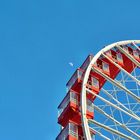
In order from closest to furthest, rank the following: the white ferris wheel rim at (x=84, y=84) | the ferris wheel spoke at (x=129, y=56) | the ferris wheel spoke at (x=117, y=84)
→ the white ferris wheel rim at (x=84, y=84) < the ferris wheel spoke at (x=117, y=84) < the ferris wheel spoke at (x=129, y=56)

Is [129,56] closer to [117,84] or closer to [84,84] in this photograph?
[117,84]

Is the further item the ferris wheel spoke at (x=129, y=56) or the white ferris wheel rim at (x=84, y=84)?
the ferris wheel spoke at (x=129, y=56)

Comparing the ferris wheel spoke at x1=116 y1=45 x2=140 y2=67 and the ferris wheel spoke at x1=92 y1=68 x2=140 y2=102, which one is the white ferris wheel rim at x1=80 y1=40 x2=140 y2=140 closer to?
the ferris wheel spoke at x1=116 y1=45 x2=140 y2=67

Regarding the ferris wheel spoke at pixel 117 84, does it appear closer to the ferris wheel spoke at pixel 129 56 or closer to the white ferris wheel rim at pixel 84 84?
the white ferris wheel rim at pixel 84 84

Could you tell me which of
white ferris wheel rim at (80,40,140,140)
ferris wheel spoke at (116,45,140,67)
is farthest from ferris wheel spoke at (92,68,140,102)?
ferris wheel spoke at (116,45,140,67)

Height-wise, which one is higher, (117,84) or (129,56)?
(129,56)

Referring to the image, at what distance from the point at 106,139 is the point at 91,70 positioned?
4.44 meters

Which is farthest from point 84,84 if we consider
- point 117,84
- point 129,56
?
point 129,56

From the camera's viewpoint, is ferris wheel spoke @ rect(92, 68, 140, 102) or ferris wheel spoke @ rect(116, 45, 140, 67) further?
ferris wheel spoke @ rect(116, 45, 140, 67)

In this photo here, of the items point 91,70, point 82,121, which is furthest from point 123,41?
point 82,121

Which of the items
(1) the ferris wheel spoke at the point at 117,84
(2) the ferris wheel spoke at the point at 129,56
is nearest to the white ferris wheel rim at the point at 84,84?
(2) the ferris wheel spoke at the point at 129,56

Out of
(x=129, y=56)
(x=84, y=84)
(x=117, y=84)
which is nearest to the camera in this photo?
(x=84, y=84)

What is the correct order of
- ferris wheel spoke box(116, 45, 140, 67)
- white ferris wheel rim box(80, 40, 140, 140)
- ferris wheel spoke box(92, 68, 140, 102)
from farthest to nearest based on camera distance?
ferris wheel spoke box(116, 45, 140, 67) → ferris wheel spoke box(92, 68, 140, 102) → white ferris wheel rim box(80, 40, 140, 140)

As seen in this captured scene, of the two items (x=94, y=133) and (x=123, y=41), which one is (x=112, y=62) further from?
(x=94, y=133)
